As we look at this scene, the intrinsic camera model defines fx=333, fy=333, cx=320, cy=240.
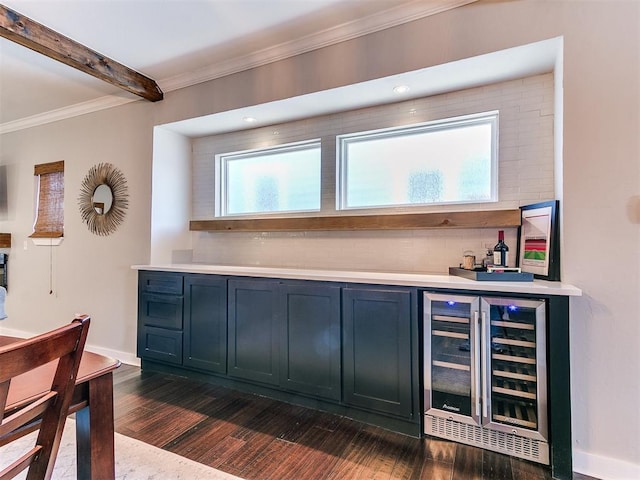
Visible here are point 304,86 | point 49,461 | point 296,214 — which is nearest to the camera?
point 49,461

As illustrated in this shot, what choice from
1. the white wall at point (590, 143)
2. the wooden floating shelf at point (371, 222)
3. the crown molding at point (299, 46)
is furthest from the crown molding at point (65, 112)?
the white wall at point (590, 143)

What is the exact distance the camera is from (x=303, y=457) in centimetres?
193

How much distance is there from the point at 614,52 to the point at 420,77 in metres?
1.06

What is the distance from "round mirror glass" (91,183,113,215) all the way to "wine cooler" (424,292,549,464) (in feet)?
11.5

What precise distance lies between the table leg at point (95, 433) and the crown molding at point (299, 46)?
8.26 feet

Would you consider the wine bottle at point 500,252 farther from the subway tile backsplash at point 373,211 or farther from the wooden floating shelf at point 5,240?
the wooden floating shelf at point 5,240

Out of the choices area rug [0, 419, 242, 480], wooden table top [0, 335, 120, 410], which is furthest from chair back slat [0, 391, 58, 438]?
area rug [0, 419, 242, 480]

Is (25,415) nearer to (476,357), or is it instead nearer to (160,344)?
(476,357)

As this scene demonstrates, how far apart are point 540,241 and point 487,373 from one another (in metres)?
0.90

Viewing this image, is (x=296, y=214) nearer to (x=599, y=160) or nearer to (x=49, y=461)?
(x=599, y=160)

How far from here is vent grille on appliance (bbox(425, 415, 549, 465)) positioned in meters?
1.86

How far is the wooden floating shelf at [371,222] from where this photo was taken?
7.74 feet

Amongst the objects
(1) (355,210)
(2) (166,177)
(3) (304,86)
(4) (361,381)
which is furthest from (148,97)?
(4) (361,381)

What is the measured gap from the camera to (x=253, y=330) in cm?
268
